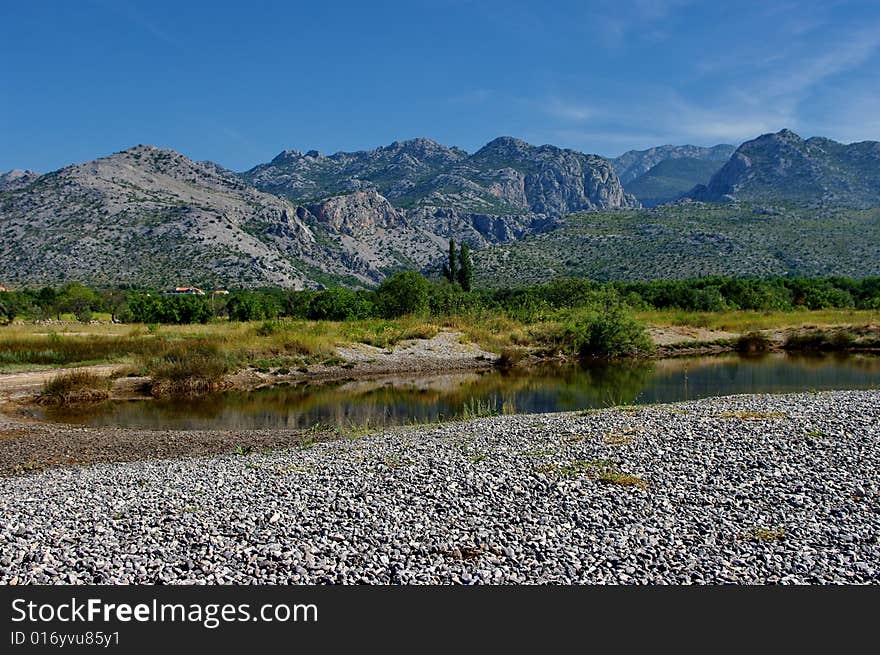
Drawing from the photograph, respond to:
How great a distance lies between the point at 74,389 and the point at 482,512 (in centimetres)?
2293

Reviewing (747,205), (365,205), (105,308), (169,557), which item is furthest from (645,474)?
(365,205)

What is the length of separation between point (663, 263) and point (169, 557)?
112 m

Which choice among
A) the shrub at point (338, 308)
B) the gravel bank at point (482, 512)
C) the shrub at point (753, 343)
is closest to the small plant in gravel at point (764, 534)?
the gravel bank at point (482, 512)

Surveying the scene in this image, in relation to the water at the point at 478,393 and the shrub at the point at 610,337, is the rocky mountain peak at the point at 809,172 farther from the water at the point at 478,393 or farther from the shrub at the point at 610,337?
the water at the point at 478,393

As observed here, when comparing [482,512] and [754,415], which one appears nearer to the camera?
[482,512]

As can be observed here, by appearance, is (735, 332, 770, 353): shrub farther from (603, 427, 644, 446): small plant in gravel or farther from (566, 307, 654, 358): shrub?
(603, 427, 644, 446): small plant in gravel

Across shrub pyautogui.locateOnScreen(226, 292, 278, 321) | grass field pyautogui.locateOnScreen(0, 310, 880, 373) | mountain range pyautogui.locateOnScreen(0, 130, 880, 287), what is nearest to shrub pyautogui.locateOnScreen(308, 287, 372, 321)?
shrub pyautogui.locateOnScreen(226, 292, 278, 321)

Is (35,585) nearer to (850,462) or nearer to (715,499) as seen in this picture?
(715,499)

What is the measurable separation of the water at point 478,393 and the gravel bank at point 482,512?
804cm

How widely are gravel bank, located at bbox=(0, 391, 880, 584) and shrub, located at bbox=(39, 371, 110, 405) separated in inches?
533

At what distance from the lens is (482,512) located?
9766 mm

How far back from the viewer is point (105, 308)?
74.2m

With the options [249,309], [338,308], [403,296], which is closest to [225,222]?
[249,309]

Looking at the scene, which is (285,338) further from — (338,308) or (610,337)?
(338,308)
